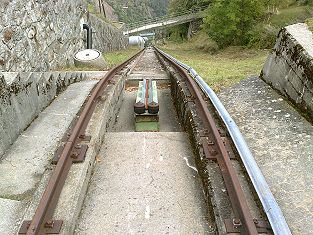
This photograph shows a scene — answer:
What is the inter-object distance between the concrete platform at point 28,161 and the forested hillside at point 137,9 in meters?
121

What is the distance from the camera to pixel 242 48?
21266 mm

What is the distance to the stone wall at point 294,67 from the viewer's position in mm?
5273

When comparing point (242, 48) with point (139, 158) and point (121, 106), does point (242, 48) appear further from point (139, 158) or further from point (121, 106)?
point (139, 158)

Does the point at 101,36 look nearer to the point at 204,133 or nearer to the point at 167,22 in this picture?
the point at 204,133

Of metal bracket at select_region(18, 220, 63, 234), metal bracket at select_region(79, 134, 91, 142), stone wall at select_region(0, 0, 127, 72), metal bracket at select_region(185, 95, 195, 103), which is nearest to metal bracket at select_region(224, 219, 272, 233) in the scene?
metal bracket at select_region(18, 220, 63, 234)

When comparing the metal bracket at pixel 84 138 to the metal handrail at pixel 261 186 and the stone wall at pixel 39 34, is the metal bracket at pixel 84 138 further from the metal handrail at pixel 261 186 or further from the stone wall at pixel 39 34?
the stone wall at pixel 39 34

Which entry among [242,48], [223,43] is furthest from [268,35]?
[223,43]

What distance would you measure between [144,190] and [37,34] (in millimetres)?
7448

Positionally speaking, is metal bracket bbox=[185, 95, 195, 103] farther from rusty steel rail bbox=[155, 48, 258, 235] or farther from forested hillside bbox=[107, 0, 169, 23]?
forested hillside bbox=[107, 0, 169, 23]

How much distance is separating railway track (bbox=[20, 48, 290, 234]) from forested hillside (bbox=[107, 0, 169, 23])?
122m

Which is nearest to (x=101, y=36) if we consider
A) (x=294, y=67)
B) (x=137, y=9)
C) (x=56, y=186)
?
(x=294, y=67)

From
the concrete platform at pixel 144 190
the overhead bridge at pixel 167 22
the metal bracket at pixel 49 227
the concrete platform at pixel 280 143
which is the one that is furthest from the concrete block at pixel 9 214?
the overhead bridge at pixel 167 22

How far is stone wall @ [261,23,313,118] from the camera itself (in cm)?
527

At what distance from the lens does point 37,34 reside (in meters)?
9.75
